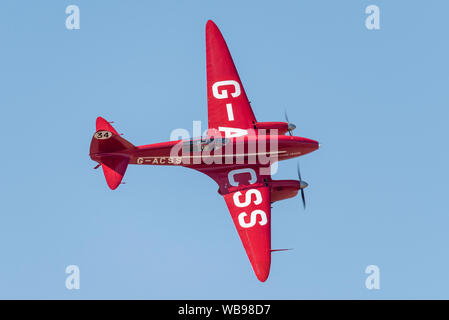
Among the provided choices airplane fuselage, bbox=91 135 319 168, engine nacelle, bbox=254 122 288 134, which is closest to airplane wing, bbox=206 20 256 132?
engine nacelle, bbox=254 122 288 134

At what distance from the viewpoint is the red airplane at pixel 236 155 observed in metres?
50.1

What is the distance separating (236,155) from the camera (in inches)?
2007

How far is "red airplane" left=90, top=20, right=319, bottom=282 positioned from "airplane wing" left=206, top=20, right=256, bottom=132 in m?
0.07

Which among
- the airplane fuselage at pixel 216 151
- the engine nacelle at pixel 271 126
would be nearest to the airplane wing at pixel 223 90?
the engine nacelle at pixel 271 126

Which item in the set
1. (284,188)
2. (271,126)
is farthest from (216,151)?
(284,188)

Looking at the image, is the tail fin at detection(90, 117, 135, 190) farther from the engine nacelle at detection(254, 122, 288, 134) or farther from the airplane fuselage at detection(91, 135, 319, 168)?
the engine nacelle at detection(254, 122, 288, 134)

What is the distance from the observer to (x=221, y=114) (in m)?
52.2

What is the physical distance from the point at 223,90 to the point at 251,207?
8371mm

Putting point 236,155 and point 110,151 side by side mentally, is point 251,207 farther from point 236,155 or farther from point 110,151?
point 110,151

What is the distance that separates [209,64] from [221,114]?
12.0 feet

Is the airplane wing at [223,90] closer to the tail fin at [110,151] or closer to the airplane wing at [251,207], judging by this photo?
the airplane wing at [251,207]

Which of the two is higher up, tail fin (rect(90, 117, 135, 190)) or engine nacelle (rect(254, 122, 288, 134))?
engine nacelle (rect(254, 122, 288, 134))

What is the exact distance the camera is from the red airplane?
5006 cm

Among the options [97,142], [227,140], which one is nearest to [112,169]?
[97,142]
